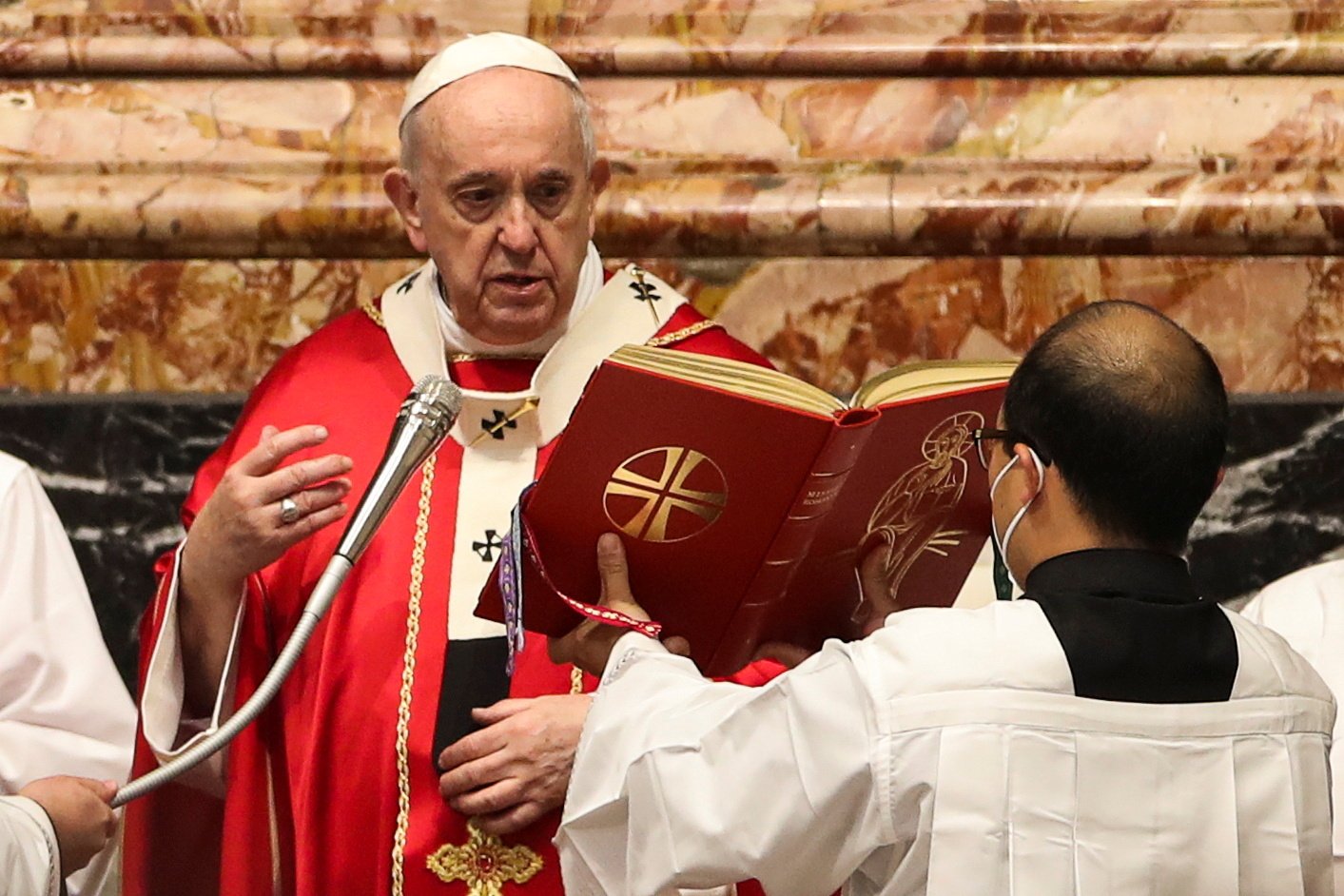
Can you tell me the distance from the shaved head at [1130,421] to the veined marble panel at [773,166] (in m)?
1.98

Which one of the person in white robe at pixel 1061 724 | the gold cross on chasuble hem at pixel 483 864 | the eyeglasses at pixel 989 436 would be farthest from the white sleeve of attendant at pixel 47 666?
the eyeglasses at pixel 989 436

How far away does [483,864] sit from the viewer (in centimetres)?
356

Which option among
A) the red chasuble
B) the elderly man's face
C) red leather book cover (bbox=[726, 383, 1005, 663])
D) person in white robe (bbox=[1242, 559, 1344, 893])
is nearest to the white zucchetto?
the elderly man's face

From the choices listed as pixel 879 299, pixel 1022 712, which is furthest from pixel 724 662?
pixel 879 299

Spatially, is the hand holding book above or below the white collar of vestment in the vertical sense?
below

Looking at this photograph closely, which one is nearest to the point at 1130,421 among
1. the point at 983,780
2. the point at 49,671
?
the point at 983,780

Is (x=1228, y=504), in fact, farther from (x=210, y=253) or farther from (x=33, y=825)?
(x=33, y=825)

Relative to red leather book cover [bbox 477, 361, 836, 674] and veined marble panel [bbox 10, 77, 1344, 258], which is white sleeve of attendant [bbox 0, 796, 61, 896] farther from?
veined marble panel [bbox 10, 77, 1344, 258]

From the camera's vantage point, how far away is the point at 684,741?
286 cm

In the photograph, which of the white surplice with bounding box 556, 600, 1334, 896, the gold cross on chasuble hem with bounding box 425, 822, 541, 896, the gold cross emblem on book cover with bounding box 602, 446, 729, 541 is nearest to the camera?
the white surplice with bounding box 556, 600, 1334, 896

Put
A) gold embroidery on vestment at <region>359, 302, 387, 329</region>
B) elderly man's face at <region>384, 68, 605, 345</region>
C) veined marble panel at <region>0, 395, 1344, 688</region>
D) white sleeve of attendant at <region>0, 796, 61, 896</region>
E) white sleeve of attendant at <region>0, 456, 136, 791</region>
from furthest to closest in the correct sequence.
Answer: veined marble panel at <region>0, 395, 1344, 688</region>
gold embroidery on vestment at <region>359, 302, 387, 329</region>
elderly man's face at <region>384, 68, 605, 345</region>
white sleeve of attendant at <region>0, 456, 136, 791</region>
white sleeve of attendant at <region>0, 796, 61, 896</region>

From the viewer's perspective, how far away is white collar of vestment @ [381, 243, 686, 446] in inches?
156

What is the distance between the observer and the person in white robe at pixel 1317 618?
3418mm

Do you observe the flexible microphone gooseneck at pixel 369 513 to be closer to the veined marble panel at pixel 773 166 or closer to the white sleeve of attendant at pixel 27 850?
the white sleeve of attendant at pixel 27 850
